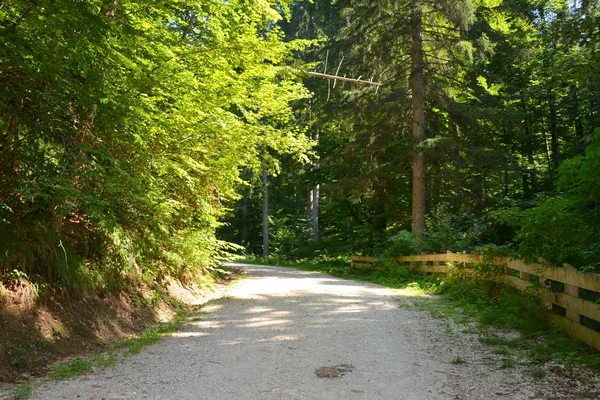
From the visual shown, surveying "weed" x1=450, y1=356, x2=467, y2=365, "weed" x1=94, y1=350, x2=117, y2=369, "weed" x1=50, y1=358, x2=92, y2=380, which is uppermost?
"weed" x1=450, y1=356, x2=467, y2=365

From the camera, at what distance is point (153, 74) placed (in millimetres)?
7094

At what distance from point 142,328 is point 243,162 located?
5159 mm

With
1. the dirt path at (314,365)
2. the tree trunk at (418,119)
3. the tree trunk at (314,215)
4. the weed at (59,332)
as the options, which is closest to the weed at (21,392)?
the dirt path at (314,365)

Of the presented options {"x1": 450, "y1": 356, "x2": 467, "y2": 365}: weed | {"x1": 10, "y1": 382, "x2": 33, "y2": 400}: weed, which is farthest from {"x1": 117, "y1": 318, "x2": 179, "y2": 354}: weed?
{"x1": 450, "y1": 356, "x2": 467, "y2": 365}: weed

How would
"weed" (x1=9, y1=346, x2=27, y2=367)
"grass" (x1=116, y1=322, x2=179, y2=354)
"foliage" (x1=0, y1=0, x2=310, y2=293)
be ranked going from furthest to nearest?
1. "grass" (x1=116, y1=322, x2=179, y2=354)
2. "foliage" (x1=0, y1=0, x2=310, y2=293)
3. "weed" (x1=9, y1=346, x2=27, y2=367)

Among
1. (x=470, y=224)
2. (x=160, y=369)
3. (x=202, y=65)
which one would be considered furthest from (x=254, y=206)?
(x=160, y=369)

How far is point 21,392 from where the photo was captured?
4.39 metres

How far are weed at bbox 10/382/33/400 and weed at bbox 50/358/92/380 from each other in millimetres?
406

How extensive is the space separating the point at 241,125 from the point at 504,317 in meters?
6.05

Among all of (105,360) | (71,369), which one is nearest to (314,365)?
(105,360)

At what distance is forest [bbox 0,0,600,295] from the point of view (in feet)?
19.4

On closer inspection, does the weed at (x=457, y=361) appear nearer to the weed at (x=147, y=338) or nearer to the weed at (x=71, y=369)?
the weed at (x=147, y=338)

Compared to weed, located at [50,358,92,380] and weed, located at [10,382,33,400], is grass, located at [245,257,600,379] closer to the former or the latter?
weed, located at [50,358,92,380]

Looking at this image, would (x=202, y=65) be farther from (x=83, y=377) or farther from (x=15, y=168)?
(x=83, y=377)
